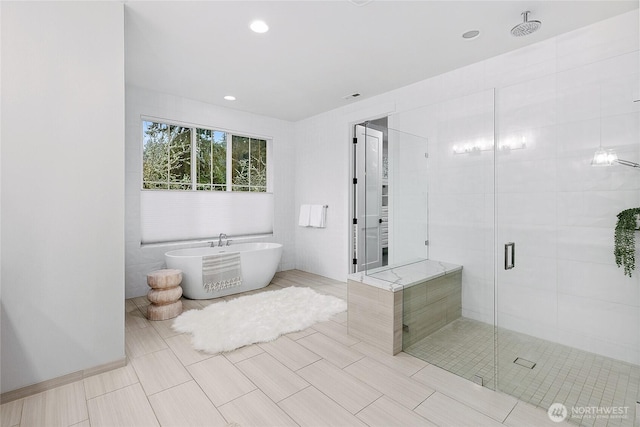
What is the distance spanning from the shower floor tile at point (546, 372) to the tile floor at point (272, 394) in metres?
0.10

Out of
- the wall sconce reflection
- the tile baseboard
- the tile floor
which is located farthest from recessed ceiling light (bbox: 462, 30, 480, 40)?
the tile baseboard

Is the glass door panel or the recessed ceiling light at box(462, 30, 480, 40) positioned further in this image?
the recessed ceiling light at box(462, 30, 480, 40)

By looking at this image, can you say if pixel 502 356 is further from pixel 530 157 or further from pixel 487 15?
pixel 487 15

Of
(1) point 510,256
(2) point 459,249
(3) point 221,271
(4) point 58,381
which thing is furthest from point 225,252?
(1) point 510,256

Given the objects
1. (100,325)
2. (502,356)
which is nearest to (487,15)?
(502,356)

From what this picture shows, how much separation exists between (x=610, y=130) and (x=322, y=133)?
11.5 ft

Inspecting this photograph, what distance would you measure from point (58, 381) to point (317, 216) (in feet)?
11.2

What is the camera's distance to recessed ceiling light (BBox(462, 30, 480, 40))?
2.49 metres

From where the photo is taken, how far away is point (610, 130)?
1830 mm

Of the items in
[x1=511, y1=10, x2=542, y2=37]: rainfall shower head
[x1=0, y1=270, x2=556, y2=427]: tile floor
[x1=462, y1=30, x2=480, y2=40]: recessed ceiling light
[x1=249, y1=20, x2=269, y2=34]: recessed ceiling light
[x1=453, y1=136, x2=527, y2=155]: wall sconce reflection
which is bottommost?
[x1=0, y1=270, x2=556, y2=427]: tile floor

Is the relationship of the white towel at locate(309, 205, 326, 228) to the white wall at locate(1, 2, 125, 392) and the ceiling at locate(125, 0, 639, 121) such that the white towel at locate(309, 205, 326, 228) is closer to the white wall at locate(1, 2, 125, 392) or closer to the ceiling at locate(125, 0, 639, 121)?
the ceiling at locate(125, 0, 639, 121)

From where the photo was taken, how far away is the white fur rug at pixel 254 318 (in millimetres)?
2531

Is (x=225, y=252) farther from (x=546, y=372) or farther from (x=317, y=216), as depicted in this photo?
(x=546, y=372)

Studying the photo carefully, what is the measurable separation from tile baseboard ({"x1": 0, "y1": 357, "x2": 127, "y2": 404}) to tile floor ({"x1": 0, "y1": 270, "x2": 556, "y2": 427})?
0.11 ft
